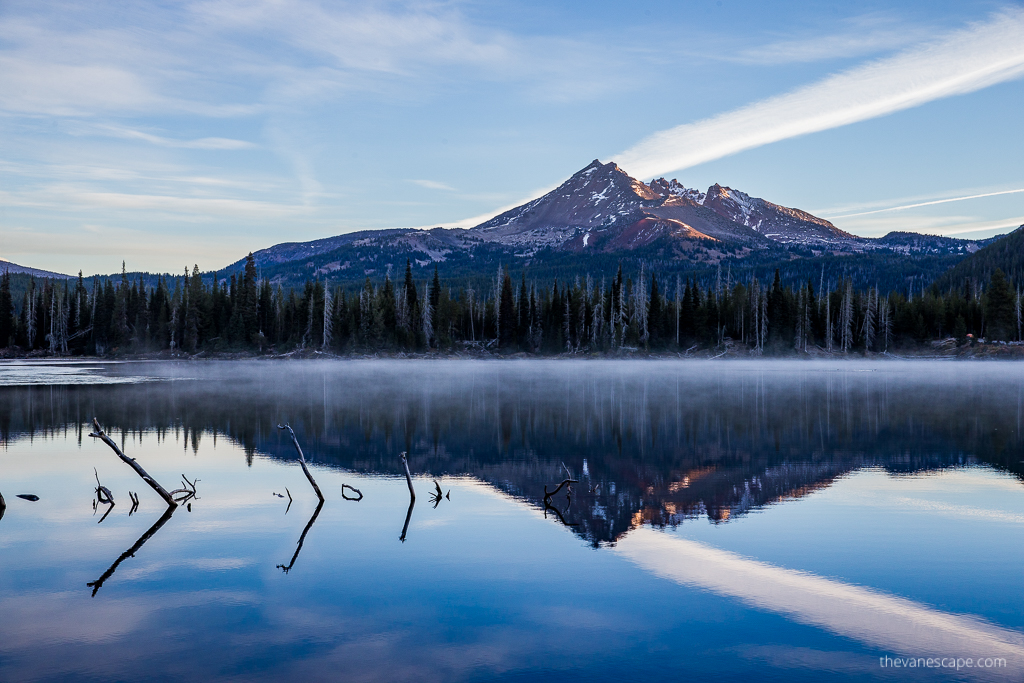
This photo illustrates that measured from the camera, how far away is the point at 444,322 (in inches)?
5556

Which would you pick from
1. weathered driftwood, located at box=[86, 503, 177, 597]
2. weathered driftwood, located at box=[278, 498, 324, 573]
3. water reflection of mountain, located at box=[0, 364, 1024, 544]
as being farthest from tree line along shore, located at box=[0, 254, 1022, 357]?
weathered driftwood, located at box=[86, 503, 177, 597]

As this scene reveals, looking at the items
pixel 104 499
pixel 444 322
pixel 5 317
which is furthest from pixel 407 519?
pixel 5 317

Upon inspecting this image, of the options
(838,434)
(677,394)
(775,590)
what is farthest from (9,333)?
(775,590)

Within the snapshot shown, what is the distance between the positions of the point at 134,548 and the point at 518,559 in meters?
7.64

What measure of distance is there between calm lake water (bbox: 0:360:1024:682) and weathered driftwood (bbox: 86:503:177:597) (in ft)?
0.23

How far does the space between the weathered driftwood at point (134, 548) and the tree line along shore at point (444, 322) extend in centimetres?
11439

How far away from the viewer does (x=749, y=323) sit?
454 ft

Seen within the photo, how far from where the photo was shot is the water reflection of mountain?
21750mm

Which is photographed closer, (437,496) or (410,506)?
(410,506)

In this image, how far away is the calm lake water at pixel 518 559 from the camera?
10.2 m

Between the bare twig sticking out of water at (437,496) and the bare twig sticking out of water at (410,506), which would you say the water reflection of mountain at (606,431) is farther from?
the bare twig sticking out of water at (410,506)

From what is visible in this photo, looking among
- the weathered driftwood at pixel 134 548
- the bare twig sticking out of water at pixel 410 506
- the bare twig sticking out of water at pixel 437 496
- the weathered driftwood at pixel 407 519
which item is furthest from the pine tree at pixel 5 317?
the weathered driftwood at pixel 407 519

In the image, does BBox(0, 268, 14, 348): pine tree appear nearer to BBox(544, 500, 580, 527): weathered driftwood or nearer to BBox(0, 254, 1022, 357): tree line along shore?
BBox(0, 254, 1022, 357): tree line along shore

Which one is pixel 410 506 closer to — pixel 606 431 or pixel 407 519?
pixel 407 519
